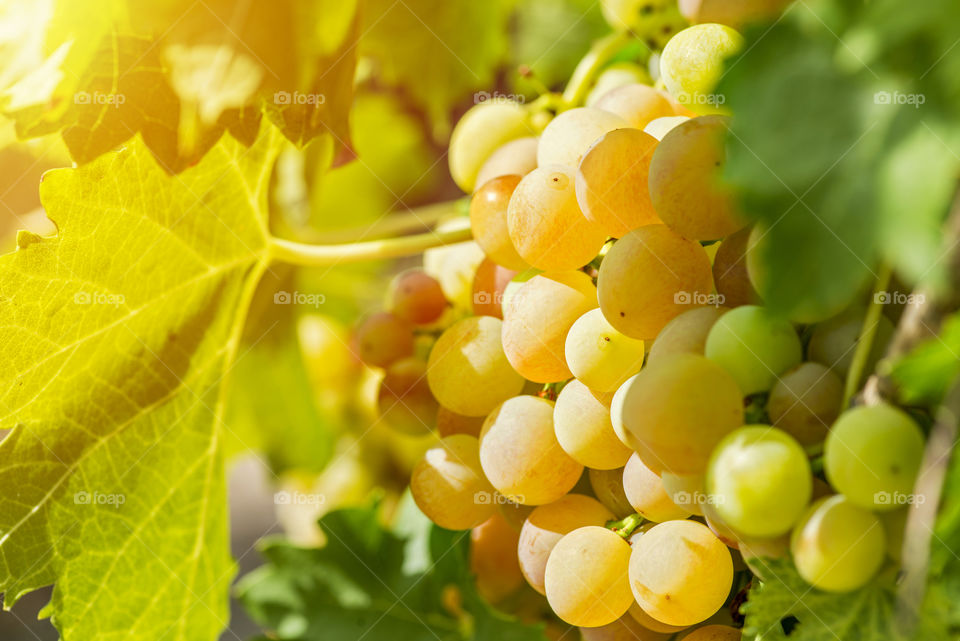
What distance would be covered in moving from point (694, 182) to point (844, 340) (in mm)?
104

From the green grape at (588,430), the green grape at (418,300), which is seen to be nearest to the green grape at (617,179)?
the green grape at (588,430)

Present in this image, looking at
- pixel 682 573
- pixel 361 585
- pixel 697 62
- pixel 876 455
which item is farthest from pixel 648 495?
pixel 361 585

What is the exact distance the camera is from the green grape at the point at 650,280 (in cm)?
39

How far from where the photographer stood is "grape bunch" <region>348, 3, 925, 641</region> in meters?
0.31

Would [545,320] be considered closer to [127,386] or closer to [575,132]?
[575,132]

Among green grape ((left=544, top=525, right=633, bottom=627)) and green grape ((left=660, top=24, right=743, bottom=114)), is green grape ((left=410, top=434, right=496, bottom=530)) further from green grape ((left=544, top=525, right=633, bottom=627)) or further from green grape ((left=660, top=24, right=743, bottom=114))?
green grape ((left=660, top=24, right=743, bottom=114))

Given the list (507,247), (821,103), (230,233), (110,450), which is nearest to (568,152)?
(507,247)

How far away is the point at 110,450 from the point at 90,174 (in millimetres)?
217

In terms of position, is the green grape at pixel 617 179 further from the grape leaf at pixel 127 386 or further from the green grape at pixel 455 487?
the grape leaf at pixel 127 386

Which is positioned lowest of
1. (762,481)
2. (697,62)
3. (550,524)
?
(550,524)

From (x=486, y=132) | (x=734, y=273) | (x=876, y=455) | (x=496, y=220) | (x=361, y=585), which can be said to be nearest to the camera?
(x=876, y=455)

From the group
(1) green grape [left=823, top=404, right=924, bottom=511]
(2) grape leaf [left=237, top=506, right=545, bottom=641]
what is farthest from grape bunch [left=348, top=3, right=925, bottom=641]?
(2) grape leaf [left=237, top=506, right=545, bottom=641]

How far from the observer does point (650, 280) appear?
0.39 metres

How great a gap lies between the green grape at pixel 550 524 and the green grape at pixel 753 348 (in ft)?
0.52
